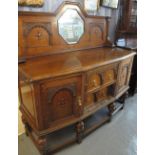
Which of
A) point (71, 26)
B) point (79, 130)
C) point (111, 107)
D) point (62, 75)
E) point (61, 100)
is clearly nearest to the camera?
point (62, 75)

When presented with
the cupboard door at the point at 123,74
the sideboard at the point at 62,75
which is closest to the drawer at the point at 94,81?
the sideboard at the point at 62,75

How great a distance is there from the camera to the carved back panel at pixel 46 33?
1400mm

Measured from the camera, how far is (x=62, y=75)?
1212 millimetres

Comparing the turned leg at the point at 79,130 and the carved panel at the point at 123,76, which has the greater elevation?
the carved panel at the point at 123,76

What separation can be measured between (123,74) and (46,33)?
104 cm

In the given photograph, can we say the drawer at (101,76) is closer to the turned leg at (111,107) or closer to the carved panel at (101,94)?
the carved panel at (101,94)

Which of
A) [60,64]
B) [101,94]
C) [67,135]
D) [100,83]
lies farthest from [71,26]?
[67,135]

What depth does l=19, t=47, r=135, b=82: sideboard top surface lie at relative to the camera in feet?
3.80

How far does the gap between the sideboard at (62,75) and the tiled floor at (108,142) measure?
8 centimetres

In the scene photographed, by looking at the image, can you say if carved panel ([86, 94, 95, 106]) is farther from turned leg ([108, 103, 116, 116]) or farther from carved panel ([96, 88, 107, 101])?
turned leg ([108, 103, 116, 116])

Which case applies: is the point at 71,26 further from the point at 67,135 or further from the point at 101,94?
the point at 67,135

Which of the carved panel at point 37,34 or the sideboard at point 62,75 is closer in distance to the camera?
the sideboard at point 62,75

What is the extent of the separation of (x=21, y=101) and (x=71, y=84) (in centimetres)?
58
